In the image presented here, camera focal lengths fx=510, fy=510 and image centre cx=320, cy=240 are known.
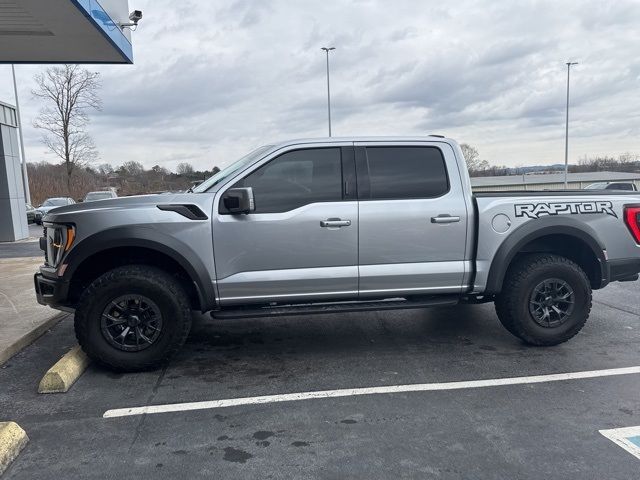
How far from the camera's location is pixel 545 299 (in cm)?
505

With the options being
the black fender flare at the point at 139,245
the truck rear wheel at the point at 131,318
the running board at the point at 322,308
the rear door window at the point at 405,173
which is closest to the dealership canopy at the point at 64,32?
the black fender flare at the point at 139,245

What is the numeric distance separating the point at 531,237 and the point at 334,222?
6.33 feet

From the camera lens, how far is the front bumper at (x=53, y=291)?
4.41 m

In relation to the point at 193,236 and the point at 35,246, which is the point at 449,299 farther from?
the point at 35,246

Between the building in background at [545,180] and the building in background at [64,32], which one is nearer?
the building in background at [64,32]

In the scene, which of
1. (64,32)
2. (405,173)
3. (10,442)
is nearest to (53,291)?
(10,442)

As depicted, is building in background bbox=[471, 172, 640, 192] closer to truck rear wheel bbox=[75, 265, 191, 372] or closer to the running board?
the running board

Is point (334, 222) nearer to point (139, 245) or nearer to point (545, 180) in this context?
point (139, 245)

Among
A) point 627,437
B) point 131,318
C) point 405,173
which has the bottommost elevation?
point 627,437

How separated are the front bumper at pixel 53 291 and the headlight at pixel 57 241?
0.48ft

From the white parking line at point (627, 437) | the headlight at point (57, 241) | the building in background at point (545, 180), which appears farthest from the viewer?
the building in background at point (545, 180)

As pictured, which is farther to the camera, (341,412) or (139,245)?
(139,245)

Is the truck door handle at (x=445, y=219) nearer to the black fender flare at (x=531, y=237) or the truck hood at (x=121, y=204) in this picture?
the black fender flare at (x=531, y=237)

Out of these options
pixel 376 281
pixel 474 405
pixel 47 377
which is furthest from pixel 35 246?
pixel 474 405
